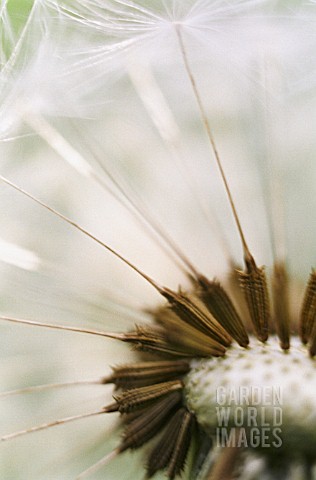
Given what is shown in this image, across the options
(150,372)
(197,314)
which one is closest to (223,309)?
(197,314)

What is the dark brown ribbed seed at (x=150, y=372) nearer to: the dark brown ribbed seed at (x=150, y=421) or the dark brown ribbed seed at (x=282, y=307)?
the dark brown ribbed seed at (x=150, y=421)

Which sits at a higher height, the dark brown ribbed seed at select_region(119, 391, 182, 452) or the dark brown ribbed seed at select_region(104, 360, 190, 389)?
the dark brown ribbed seed at select_region(104, 360, 190, 389)

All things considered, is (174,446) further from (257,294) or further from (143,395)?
(257,294)

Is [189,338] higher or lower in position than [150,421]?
higher

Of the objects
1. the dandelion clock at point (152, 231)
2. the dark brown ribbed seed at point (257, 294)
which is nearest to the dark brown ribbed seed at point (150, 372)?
the dandelion clock at point (152, 231)

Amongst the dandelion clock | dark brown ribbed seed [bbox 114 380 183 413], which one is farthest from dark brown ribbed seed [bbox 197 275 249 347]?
dark brown ribbed seed [bbox 114 380 183 413]

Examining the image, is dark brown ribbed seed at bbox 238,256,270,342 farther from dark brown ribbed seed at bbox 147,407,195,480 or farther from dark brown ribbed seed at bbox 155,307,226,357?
dark brown ribbed seed at bbox 147,407,195,480

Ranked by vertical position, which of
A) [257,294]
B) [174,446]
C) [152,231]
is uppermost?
[152,231]
